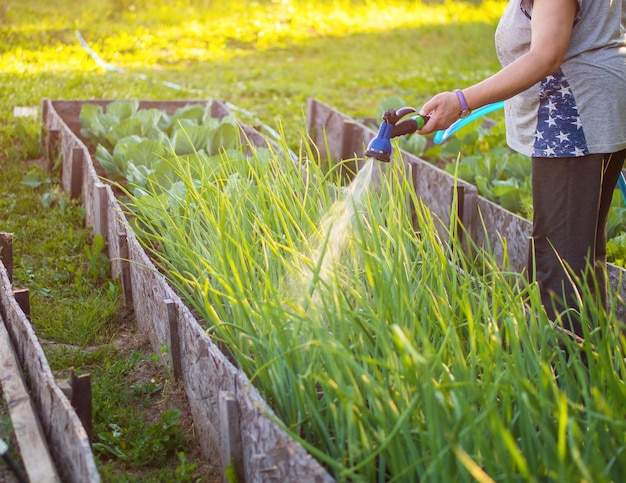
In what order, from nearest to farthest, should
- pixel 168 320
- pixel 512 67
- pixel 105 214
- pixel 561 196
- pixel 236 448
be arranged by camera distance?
pixel 236 448
pixel 512 67
pixel 561 196
pixel 168 320
pixel 105 214

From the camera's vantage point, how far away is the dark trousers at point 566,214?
2158 millimetres

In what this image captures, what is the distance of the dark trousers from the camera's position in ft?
7.08

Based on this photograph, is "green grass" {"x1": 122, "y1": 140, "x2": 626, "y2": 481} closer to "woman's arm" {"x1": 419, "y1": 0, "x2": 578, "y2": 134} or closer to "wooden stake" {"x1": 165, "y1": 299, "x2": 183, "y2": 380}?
"wooden stake" {"x1": 165, "y1": 299, "x2": 183, "y2": 380}

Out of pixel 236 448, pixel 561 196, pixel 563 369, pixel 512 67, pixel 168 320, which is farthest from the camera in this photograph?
pixel 168 320

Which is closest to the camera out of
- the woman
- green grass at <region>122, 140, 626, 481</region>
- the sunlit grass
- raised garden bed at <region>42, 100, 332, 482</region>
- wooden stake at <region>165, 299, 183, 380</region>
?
green grass at <region>122, 140, 626, 481</region>

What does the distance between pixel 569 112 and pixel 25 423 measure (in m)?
1.54

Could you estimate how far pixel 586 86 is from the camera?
7.01 ft

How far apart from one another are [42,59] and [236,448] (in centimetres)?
634

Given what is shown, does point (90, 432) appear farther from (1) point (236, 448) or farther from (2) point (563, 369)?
(2) point (563, 369)

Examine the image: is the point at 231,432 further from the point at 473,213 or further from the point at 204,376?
the point at 473,213

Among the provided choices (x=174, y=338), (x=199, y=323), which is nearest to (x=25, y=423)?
(x=174, y=338)

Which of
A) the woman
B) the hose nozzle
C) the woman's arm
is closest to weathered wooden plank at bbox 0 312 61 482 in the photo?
the hose nozzle

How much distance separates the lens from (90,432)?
2.07 metres

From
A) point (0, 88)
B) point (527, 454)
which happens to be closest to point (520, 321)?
point (527, 454)
